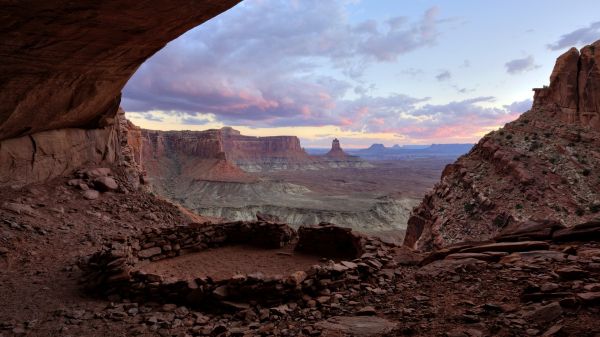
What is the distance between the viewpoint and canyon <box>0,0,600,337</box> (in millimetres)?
A: 5703

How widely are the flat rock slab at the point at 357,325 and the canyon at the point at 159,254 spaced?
4 cm

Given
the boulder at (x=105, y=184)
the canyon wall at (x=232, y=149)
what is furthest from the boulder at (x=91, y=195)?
the canyon wall at (x=232, y=149)

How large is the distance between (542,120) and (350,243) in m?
31.6

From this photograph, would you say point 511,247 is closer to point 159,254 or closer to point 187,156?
point 159,254

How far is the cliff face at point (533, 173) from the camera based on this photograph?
75.3 ft

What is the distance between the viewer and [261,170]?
533 feet

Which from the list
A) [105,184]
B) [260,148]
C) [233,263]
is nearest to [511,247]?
[233,263]

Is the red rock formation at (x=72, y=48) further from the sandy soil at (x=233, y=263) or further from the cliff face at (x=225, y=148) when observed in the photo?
the cliff face at (x=225, y=148)

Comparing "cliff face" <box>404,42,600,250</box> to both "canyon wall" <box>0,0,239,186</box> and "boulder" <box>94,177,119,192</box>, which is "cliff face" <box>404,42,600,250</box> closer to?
"boulder" <box>94,177,119,192</box>

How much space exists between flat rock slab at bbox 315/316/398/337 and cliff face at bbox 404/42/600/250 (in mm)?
19258

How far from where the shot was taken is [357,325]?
18.2 feet

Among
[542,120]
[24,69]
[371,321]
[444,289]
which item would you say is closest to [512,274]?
[444,289]

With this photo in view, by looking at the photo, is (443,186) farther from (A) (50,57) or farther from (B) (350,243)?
(A) (50,57)

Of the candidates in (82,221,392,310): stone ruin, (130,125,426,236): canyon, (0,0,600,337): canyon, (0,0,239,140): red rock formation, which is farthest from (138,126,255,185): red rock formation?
(82,221,392,310): stone ruin
